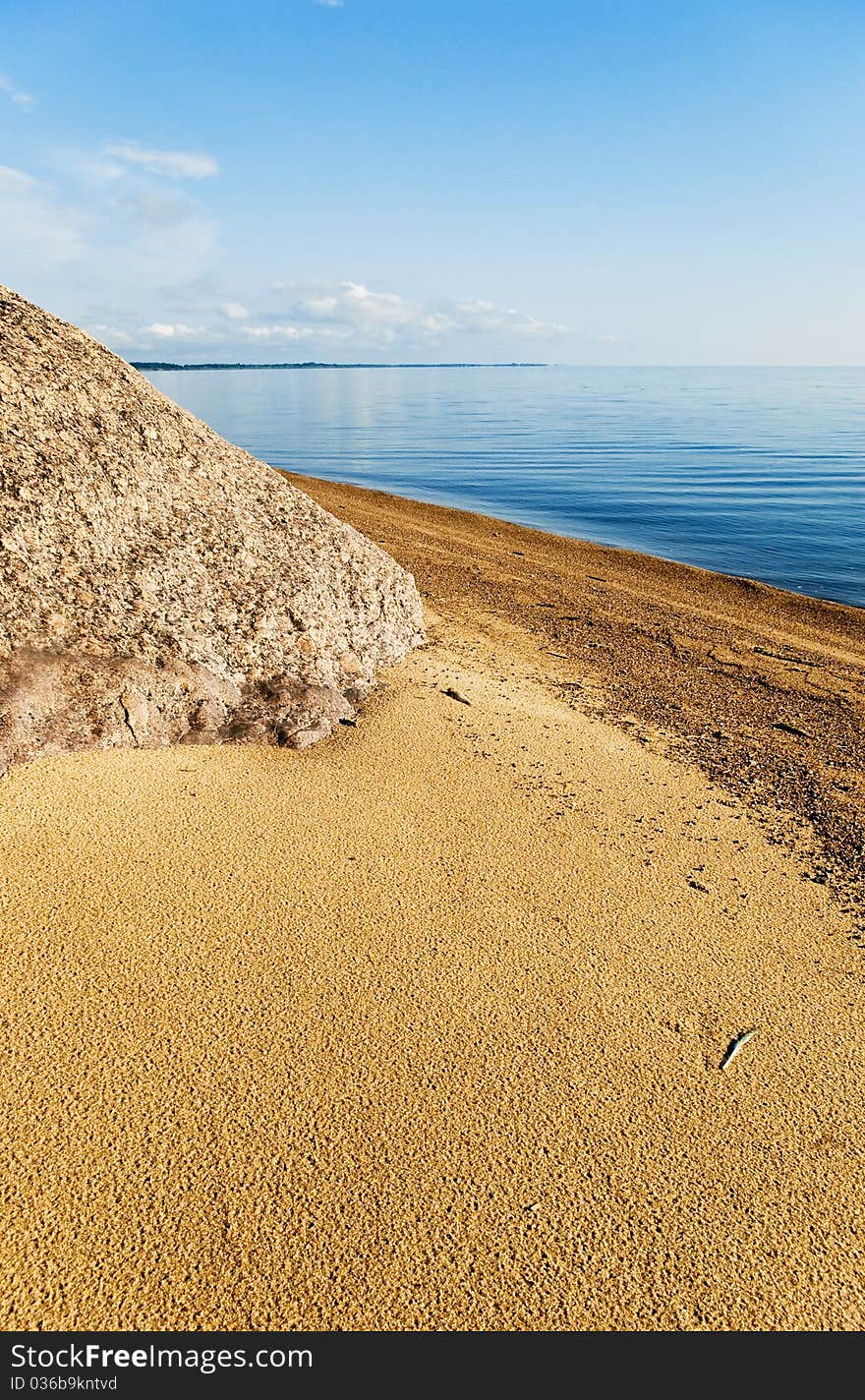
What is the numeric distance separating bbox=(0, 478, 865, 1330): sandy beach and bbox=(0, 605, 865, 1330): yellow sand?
0.4 inches

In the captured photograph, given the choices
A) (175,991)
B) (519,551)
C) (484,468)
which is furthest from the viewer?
(484,468)

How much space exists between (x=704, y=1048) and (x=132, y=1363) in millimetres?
2197

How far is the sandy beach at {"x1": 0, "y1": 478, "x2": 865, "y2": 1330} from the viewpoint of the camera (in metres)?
2.26

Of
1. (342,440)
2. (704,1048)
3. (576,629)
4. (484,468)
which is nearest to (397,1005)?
(704,1048)

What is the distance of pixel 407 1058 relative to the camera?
293 cm

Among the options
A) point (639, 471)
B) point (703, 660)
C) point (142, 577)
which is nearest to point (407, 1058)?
point (142, 577)

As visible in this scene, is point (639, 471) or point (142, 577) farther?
point (639, 471)

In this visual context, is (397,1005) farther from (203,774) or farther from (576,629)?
(576,629)

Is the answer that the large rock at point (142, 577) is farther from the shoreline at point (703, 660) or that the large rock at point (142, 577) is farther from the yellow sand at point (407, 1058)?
the shoreline at point (703, 660)

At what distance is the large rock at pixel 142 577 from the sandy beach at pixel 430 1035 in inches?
9.6

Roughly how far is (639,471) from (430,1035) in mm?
33034

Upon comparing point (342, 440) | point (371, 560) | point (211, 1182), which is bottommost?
point (211, 1182)

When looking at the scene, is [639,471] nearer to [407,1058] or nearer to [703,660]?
[703,660]

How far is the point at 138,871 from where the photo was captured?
3.60 m
